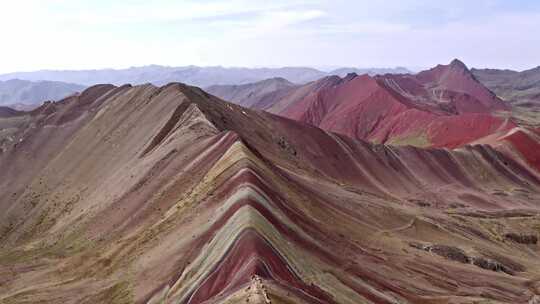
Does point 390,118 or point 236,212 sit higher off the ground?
point 390,118

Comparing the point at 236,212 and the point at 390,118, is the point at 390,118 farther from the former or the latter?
the point at 236,212

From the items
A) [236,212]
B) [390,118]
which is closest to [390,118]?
[390,118]

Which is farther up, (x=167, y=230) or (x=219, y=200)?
(x=219, y=200)

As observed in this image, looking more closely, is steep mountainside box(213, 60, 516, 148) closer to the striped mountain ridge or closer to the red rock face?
the red rock face

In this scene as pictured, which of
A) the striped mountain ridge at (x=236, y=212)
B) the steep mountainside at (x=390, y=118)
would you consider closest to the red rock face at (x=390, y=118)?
the steep mountainside at (x=390, y=118)

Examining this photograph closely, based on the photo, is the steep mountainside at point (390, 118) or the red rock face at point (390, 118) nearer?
the steep mountainside at point (390, 118)

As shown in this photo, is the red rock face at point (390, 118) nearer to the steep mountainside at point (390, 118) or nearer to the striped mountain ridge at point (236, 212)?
the steep mountainside at point (390, 118)

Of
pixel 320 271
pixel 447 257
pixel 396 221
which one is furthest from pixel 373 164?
pixel 320 271

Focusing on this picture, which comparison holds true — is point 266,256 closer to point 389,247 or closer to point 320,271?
point 320,271
